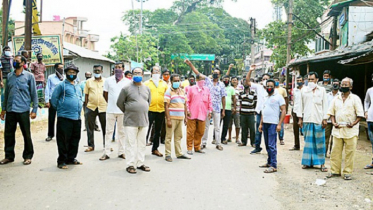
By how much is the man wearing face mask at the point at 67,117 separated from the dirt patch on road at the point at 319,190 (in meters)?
3.85

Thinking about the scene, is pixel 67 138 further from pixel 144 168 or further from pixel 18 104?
pixel 144 168

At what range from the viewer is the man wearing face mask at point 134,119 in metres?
6.93

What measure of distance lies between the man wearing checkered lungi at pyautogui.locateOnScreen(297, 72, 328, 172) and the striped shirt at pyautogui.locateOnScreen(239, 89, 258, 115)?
2626 millimetres

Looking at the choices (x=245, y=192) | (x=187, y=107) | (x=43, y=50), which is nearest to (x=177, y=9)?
(x=43, y=50)

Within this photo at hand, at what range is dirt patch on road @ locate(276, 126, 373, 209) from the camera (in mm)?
5518

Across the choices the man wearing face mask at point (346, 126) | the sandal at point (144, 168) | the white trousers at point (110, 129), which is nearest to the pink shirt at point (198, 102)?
the white trousers at point (110, 129)

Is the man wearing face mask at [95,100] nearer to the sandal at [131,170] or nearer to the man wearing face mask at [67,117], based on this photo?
the man wearing face mask at [67,117]

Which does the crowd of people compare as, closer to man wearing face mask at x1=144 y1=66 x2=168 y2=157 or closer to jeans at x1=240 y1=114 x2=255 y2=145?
man wearing face mask at x1=144 y1=66 x2=168 y2=157

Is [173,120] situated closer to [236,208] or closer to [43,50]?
[236,208]

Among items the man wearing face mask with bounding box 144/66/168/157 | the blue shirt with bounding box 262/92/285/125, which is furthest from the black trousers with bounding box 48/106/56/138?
the blue shirt with bounding box 262/92/285/125

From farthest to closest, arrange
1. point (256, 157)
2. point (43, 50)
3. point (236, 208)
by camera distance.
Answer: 1. point (43, 50)
2. point (256, 157)
3. point (236, 208)

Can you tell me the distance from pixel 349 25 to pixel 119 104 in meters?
17.5

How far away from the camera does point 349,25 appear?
20797 mm

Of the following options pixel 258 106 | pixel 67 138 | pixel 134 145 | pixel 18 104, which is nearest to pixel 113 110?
pixel 67 138
